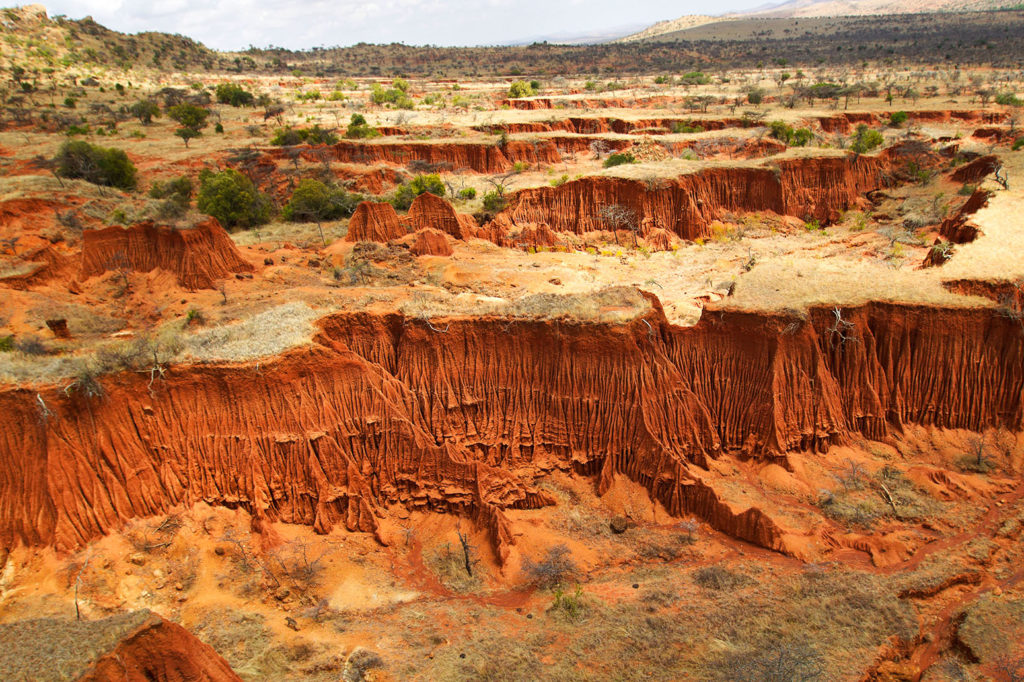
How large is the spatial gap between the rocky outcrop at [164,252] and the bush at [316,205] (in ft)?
31.0

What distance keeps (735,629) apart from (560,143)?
42707mm

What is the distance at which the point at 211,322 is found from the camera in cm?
1811

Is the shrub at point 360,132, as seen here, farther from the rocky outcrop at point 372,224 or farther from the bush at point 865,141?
the bush at point 865,141

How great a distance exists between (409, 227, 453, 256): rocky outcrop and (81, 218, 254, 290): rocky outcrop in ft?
28.5

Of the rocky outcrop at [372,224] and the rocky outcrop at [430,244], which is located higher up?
the rocky outcrop at [372,224]

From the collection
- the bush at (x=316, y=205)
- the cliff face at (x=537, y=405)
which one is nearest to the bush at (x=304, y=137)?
the bush at (x=316, y=205)

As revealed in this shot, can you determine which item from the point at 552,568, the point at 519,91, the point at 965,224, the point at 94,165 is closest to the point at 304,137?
the point at 94,165

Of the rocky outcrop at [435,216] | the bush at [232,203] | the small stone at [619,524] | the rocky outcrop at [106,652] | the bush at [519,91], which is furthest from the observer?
the bush at [519,91]

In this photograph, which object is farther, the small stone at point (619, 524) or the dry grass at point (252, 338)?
the small stone at point (619, 524)

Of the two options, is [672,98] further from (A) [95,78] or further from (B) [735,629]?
(A) [95,78]

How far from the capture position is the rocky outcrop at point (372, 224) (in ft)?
103

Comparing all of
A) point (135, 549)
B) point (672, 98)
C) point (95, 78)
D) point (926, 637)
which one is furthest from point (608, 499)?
point (95, 78)

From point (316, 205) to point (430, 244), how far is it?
36.2 feet

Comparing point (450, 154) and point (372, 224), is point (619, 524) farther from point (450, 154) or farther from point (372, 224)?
point (450, 154)
